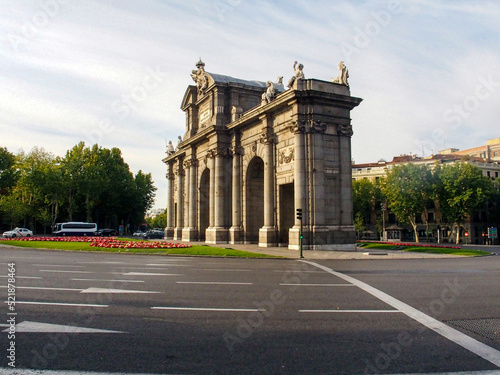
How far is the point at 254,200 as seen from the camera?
4156 cm

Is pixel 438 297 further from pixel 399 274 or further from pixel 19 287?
pixel 19 287

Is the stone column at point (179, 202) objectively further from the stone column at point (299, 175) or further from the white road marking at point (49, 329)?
the white road marking at point (49, 329)

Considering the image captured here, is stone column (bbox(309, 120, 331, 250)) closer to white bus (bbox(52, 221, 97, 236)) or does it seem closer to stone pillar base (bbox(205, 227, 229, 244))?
stone pillar base (bbox(205, 227, 229, 244))

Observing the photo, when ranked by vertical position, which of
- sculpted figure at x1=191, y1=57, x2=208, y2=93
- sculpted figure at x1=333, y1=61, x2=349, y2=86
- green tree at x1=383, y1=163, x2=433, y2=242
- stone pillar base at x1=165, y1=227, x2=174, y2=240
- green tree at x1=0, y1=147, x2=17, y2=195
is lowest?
stone pillar base at x1=165, y1=227, x2=174, y2=240

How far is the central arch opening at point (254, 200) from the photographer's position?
41.1 metres

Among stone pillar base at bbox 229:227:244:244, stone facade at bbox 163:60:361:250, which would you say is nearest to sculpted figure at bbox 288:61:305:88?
stone facade at bbox 163:60:361:250

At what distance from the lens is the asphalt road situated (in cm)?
562

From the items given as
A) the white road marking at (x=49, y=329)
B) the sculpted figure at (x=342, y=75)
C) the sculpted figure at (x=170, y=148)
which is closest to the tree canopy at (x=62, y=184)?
the sculpted figure at (x=170, y=148)

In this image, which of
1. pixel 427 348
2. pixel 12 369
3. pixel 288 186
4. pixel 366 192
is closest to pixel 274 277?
pixel 427 348

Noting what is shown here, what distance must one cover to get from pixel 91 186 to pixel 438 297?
2792 inches

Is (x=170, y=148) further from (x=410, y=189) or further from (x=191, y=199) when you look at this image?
(x=410, y=189)

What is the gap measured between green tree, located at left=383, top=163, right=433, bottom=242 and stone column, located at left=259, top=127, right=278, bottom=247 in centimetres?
4139

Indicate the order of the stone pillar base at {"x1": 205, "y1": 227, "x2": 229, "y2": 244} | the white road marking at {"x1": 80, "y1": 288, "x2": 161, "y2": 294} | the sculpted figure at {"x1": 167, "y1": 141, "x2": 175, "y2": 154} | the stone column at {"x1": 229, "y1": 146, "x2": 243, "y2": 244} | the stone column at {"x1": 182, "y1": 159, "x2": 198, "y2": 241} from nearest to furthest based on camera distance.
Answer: the white road marking at {"x1": 80, "y1": 288, "x2": 161, "y2": 294}
the stone column at {"x1": 229, "y1": 146, "x2": 243, "y2": 244}
the stone pillar base at {"x1": 205, "y1": 227, "x2": 229, "y2": 244}
the stone column at {"x1": 182, "y1": 159, "x2": 198, "y2": 241}
the sculpted figure at {"x1": 167, "y1": 141, "x2": 175, "y2": 154}

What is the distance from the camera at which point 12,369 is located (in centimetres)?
524
